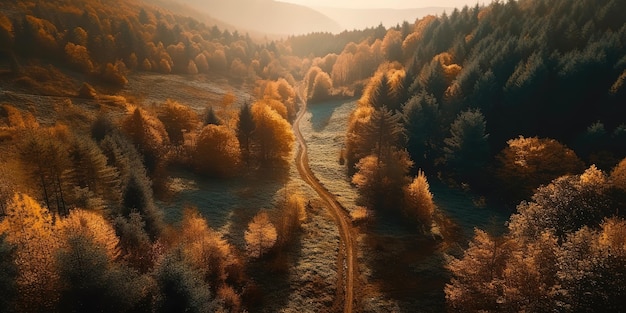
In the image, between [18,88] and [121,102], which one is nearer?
[18,88]

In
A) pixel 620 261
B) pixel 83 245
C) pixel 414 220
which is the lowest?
pixel 414 220

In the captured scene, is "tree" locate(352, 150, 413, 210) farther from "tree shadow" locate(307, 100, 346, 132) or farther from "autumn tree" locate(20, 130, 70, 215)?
"autumn tree" locate(20, 130, 70, 215)

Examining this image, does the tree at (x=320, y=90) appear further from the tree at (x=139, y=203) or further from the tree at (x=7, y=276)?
the tree at (x=7, y=276)

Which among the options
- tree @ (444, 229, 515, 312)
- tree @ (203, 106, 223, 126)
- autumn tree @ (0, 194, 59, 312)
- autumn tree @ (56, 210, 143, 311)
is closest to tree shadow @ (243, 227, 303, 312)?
autumn tree @ (56, 210, 143, 311)

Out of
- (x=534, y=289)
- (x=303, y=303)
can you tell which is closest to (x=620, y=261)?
(x=534, y=289)

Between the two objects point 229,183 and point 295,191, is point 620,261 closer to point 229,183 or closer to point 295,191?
point 295,191

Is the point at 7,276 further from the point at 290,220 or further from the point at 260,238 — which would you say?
the point at 290,220
